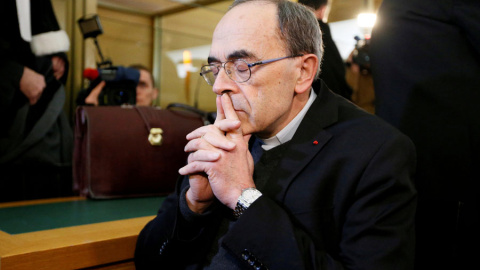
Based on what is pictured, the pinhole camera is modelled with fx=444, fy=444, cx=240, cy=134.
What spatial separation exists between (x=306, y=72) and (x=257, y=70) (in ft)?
0.42

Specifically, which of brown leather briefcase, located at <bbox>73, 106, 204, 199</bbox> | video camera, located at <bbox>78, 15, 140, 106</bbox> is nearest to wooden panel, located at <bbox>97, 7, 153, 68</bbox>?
video camera, located at <bbox>78, 15, 140, 106</bbox>

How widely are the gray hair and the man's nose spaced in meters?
0.15

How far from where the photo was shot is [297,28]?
1.00 m

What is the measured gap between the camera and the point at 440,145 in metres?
1.19

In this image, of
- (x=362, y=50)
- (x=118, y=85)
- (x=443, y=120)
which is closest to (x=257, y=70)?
(x=443, y=120)

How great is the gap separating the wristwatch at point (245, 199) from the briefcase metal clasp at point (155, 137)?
0.85 metres

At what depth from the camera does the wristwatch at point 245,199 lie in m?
0.85

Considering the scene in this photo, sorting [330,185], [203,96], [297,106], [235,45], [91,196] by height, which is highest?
[235,45]

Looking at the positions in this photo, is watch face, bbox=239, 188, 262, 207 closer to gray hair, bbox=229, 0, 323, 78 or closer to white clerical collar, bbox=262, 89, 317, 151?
white clerical collar, bbox=262, 89, 317, 151

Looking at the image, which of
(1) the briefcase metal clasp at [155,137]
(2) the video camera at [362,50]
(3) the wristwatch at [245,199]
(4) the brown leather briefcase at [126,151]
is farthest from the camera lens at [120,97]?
(3) the wristwatch at [245,199]

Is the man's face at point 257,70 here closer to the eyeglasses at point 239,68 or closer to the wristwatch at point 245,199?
the eyeglasses at point 239,68

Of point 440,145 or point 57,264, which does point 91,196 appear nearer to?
point 57,264

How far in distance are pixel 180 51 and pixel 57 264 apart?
13.9ft

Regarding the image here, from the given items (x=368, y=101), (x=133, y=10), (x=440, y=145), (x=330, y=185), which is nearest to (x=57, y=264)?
(x=330, y=185)
